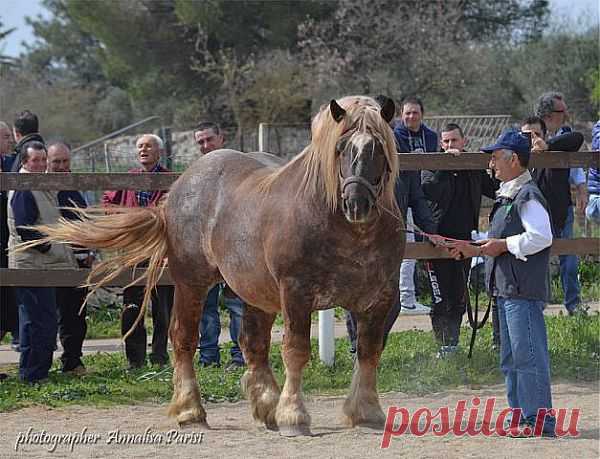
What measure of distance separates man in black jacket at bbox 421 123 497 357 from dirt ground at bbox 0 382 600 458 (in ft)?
3.58

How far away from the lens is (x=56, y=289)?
25.4 feet

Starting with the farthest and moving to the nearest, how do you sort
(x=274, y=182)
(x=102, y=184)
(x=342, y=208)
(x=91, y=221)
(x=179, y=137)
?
(x=179, y=137) < (x=102, y=184) < (x=91, y=221) < (x=274, y=182) < (x=342, y=208)

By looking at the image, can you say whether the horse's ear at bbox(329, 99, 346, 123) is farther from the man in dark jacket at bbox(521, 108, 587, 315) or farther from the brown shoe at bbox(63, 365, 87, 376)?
the brown shoe at bbox(63, 365, 87, 376)

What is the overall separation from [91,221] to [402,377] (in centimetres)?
256

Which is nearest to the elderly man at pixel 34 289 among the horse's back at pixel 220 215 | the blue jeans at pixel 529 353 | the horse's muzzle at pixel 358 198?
the horse's back at pixel 220 215

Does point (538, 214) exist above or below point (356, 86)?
below

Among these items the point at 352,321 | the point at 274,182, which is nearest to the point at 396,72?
the point at 352,321

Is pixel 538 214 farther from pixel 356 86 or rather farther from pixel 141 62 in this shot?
pixel 141 62

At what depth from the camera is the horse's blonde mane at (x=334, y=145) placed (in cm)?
506

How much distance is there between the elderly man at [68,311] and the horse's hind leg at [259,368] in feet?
6.40

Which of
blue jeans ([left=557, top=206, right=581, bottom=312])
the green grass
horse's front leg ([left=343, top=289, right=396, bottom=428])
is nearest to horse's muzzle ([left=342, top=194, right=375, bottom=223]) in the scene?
horse's front leg ([left=343, top=289, right=396, bottom=428])

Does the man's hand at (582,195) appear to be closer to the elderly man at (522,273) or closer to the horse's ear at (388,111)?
the elderly man at (522,273)

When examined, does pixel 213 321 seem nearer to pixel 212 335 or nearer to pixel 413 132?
pixel 212 335

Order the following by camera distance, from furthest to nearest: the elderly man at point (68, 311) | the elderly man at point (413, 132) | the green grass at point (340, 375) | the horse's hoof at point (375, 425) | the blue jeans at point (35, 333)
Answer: the elderly man at point (413, 132) → the elderly man at point (68, 311) → the blue jeans at point (35, 333) → the green grass at point (340, 375) → the horse's hoof at point (375, 425)
